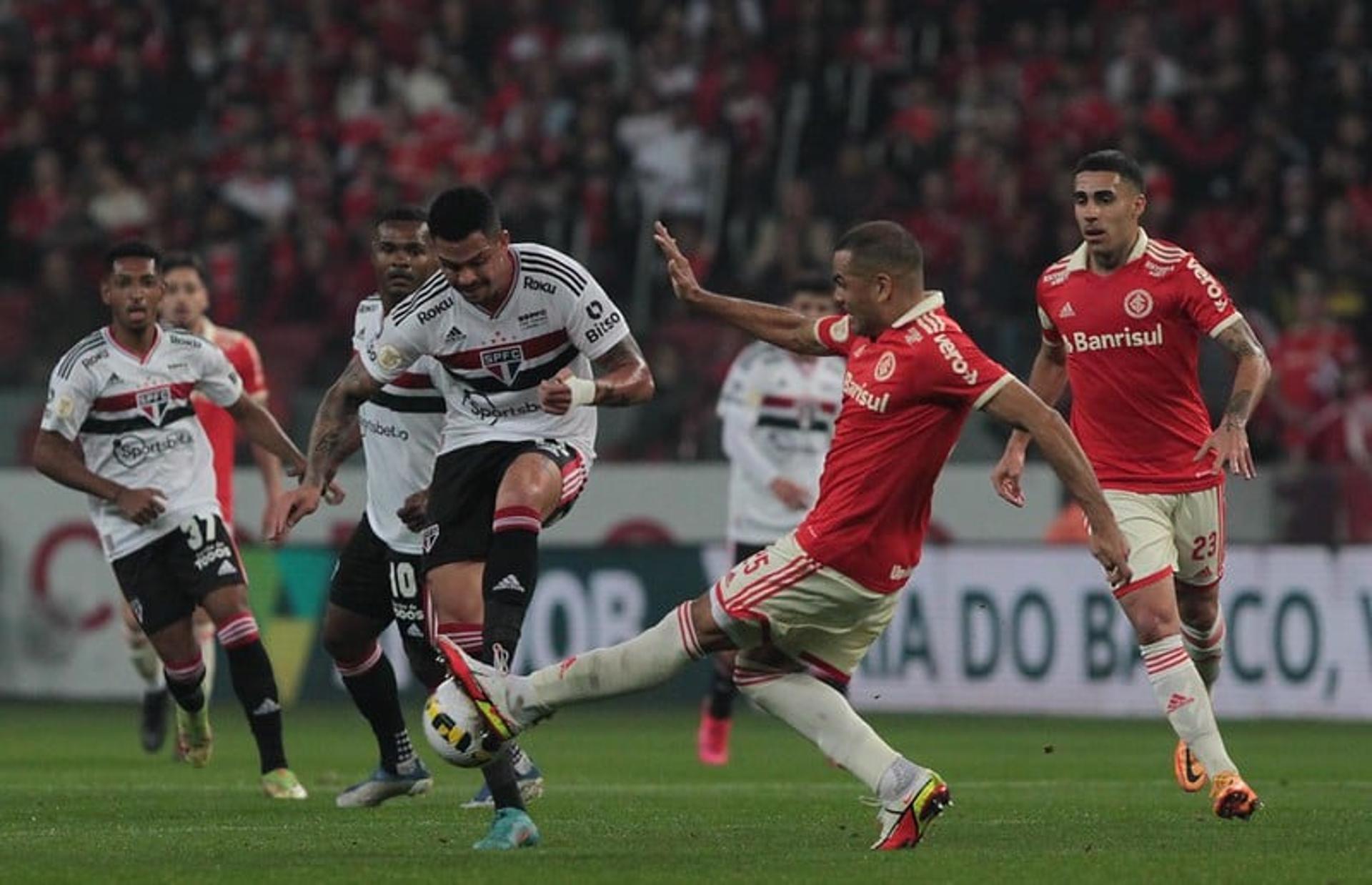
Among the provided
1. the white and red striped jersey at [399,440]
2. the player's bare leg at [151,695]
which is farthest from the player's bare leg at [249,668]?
the player's bare leg at [151,695]

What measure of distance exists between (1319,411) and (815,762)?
21.4 feet

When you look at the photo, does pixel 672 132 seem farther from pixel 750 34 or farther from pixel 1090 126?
pixel 1090 126

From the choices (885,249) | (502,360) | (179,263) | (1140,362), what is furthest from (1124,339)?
(179,263)

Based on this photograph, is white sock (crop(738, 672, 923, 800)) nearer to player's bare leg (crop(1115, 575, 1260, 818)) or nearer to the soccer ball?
the soccer ball

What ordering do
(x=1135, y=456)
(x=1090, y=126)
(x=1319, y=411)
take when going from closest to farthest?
(x=1135, y=456) → (x=1319, y=411) → (x=1090, y=126)

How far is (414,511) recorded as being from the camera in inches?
422

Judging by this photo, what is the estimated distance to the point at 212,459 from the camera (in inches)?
505

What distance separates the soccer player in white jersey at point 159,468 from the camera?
39.1 feet

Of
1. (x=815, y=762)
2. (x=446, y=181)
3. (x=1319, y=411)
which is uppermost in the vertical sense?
(x=446, y=181)

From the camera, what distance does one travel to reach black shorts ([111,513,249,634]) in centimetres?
1202

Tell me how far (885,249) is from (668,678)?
1.56 metres

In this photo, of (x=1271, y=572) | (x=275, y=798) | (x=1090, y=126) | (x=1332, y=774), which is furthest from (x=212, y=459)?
(x=1090, y=126)

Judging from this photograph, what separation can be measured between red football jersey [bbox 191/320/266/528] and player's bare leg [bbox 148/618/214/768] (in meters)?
1.76

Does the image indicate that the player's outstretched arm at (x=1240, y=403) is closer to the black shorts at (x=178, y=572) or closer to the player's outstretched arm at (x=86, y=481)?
the black shorts at (x=178, y=572)
